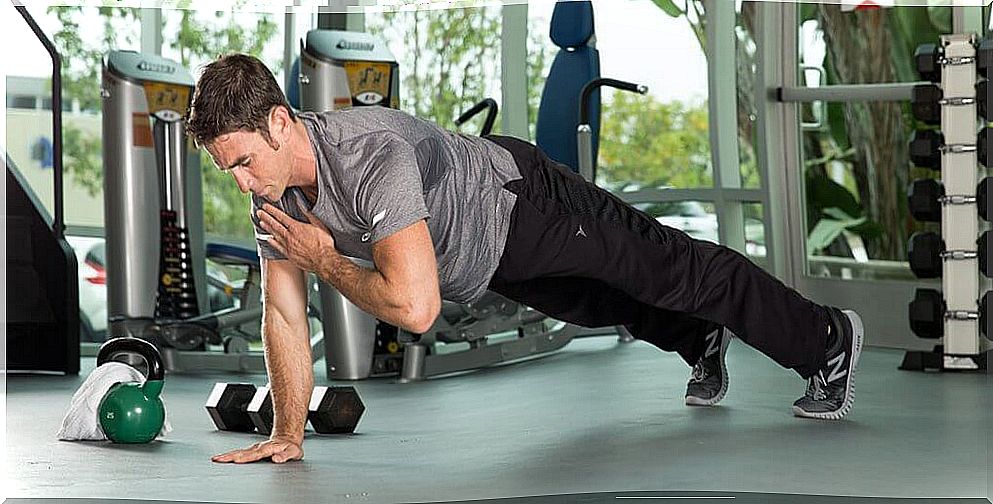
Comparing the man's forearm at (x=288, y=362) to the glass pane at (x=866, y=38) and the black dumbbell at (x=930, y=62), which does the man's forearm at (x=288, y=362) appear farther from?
the glass pane at (x=866, y=38)

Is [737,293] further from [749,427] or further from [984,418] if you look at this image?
[984,418]

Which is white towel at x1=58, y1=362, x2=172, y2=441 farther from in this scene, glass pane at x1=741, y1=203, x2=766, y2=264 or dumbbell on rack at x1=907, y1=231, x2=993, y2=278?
glass pane at x1=741, y1=203, x2=766, y2=264

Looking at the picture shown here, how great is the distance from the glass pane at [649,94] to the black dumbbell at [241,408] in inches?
119

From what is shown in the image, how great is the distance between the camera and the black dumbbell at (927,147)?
3.98m

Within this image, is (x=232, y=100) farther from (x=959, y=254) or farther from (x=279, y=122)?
(x=959, y=254)

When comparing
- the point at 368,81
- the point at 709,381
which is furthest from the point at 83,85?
the point at 709,381

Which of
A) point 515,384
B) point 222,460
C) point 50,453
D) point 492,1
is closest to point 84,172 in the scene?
point 492,1

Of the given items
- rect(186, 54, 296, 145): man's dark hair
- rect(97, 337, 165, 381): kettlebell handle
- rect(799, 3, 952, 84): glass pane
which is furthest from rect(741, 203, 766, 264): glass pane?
rect(186, 54, 296, 145): man's dark hair

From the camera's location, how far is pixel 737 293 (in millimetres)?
2764

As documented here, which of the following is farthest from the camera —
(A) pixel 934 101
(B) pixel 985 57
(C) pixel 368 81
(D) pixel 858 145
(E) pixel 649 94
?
(E) pixel 649 94

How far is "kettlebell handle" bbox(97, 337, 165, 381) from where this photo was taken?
2977 millimetres

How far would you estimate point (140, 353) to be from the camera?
9.95 ft

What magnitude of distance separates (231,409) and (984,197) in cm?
231

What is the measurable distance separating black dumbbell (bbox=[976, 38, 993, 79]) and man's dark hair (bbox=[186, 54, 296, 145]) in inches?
97.9
